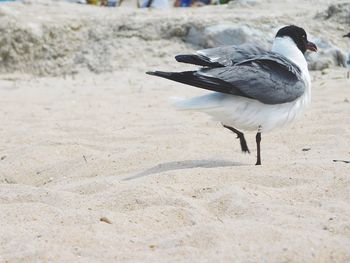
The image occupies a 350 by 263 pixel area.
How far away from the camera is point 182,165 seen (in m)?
4.24

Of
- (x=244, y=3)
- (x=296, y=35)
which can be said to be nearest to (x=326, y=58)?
(x=244, y=3)

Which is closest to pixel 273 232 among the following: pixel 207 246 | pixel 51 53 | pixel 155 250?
pixel 207 246

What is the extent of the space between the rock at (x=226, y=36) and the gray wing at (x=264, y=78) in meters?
4.02

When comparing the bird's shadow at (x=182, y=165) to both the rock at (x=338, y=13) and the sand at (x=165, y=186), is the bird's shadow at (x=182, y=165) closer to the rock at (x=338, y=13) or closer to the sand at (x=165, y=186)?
the sand at (x=165, y=186)

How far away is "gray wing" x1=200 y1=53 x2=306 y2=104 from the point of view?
13.4 feet

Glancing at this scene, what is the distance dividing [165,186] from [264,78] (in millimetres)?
920

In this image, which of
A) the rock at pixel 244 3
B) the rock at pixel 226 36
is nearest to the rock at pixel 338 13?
the rock at pixel 226 36

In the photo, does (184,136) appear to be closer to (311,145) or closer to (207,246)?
(311,145)

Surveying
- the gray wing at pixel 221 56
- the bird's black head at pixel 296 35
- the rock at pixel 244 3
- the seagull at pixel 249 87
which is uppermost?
the bird's black head at pixel 296 35

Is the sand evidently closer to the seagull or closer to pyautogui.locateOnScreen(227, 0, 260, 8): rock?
the seagull

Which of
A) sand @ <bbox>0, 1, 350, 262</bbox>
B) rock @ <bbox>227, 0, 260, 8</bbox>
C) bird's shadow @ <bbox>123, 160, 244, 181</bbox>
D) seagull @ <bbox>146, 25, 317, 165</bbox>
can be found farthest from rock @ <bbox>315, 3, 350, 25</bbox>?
bird's shadow @ <bbox>123, 160, 244, 181</bbox>

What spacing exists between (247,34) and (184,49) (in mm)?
748

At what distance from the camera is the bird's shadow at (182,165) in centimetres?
411

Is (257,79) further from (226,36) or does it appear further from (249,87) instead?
(226,36)
